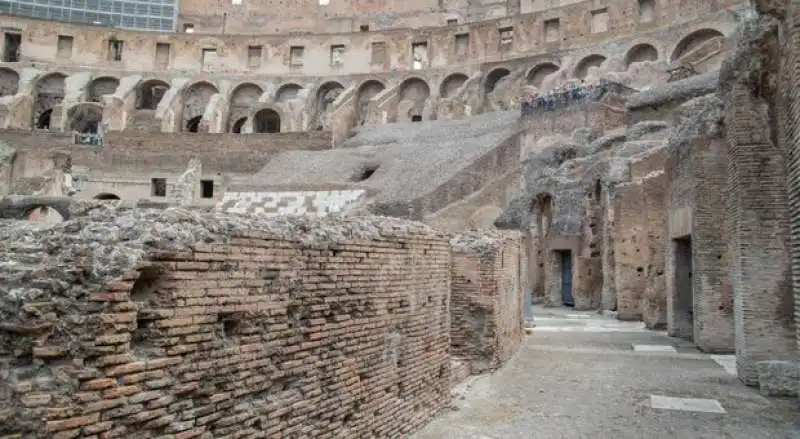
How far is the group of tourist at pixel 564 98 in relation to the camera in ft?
90.0

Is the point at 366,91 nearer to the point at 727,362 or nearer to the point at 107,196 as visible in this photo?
the point at 107,196

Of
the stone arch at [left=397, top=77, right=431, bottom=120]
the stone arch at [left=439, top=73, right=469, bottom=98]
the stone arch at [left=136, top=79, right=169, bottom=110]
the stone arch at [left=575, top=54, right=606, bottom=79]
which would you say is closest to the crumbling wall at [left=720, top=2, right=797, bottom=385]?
the stone arch at [left=575, top=54, right=606, bottom=79]

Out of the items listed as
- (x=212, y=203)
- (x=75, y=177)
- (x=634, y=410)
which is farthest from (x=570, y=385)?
(x=75, y=177)

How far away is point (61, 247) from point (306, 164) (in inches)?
1013

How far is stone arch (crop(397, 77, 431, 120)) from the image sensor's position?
146 ft

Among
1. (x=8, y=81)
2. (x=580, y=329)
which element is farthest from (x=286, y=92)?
(x=580, y=329)

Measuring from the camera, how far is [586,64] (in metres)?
40.2

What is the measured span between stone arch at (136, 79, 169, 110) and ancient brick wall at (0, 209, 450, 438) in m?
44.5

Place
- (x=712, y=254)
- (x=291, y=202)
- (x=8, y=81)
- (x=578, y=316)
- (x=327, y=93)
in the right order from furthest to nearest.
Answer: (x=327, y=93) → (x=8, y=81) → (x=291, y=202) → (x=578, y=316) → (x=712, y=254)

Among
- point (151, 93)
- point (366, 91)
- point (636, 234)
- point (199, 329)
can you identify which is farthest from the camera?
point (151, 93)

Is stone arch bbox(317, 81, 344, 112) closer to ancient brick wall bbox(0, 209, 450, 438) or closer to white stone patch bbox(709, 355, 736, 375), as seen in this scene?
white stone patch bbox(709, 355, 736, 375)

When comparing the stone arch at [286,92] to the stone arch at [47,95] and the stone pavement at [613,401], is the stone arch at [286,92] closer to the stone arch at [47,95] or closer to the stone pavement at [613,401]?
the stone arch at [47,95]

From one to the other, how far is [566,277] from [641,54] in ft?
70.3

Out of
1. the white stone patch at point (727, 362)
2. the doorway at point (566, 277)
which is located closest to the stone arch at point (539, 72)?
the doorway at point (566, 277)
